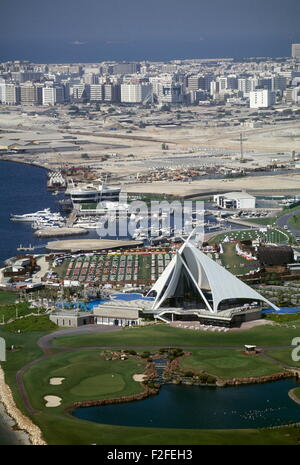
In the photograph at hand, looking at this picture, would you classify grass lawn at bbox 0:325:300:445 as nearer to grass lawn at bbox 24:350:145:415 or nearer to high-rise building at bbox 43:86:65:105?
grass lawn at bbox 24:350:145:415

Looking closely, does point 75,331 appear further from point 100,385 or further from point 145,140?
point 145,140

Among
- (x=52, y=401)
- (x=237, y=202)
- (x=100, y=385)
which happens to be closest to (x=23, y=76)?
(x=237, y=202)

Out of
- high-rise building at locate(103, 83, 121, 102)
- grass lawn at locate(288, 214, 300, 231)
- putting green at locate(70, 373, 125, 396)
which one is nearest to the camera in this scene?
putting green at locate(70, 373, 125, 396)

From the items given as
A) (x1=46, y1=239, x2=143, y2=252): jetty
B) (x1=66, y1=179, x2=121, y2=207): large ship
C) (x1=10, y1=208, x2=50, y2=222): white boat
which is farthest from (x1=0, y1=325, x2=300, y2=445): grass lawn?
(x1=66, y1=179, x2=121, y2=207): large ship

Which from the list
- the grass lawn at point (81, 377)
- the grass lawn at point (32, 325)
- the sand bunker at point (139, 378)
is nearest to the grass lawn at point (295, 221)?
the grass lawn at point (32, 325)

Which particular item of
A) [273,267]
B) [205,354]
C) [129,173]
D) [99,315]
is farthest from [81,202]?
[205,354]

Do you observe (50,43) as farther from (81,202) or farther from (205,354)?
(205,354)
